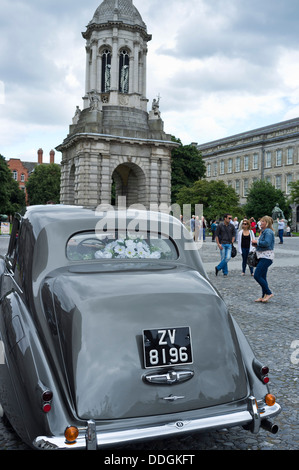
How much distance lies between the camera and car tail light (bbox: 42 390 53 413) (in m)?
2.84

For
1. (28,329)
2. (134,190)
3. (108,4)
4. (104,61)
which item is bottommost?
(28,329)

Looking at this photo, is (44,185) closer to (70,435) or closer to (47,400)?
(47,400)

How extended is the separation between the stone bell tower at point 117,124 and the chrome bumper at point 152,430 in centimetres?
2914

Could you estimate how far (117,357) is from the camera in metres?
2.99

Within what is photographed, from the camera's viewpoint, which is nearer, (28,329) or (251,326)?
(28,329)

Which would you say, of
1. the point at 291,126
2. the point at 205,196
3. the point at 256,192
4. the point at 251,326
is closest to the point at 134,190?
the point at 205,196

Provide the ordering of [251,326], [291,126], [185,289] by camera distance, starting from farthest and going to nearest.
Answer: [291,126], [251,326], [185,289]

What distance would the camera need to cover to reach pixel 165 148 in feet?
111

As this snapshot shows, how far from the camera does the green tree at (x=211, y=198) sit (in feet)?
182

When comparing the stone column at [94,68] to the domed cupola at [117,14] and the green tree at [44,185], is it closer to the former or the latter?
the domed cupola at [117,14]

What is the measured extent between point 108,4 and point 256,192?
1803 inches

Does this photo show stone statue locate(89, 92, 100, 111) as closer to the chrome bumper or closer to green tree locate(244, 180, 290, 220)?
the chrome bumper

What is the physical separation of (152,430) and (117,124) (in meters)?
31.8
